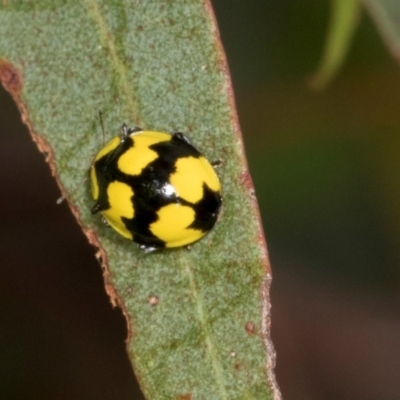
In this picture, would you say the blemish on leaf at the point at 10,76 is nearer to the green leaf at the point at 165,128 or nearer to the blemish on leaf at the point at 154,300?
the green leaf at the point at 165,128

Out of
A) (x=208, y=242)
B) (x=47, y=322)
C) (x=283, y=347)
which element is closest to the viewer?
(x=208, y=242)

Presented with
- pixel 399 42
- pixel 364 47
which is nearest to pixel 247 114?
pixel 364 47

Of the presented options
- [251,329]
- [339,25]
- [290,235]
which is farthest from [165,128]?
[290,235]

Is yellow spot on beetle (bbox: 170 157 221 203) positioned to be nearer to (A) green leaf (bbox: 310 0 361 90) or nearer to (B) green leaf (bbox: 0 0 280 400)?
(B) green leaf (bbox: 0 0 280 400)

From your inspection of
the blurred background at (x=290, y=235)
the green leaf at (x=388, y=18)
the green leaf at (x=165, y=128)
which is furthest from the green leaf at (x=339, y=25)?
the green leaf at (x=165, y=128)

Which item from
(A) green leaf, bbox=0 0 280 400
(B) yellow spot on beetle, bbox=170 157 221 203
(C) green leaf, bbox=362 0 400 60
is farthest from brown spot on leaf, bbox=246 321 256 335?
(C) green leaf, bbox=362 0 400 60

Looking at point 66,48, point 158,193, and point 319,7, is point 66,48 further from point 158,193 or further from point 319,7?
point 319,7
